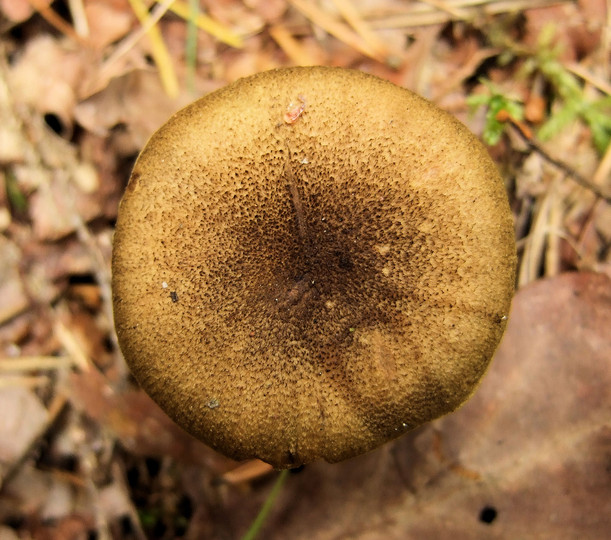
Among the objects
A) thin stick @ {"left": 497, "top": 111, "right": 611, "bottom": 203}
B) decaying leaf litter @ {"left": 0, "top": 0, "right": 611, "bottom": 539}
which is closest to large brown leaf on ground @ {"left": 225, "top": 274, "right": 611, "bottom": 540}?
decaying leaf litter @ {"left": 0, "top": 0, "right": 611, "bottom": 539}

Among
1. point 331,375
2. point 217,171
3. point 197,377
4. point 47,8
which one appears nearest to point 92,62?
point 47,8

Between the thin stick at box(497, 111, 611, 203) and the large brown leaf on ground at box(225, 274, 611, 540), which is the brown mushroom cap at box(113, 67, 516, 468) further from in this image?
the thin stick at box(497, 111, 611, 203)

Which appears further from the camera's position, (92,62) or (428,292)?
(92,62)

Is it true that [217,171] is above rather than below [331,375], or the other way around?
above

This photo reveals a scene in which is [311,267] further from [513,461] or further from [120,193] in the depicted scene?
[120,193]

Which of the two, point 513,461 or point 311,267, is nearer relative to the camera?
point 311,267

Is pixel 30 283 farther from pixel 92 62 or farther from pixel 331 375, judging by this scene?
pixel 331 375

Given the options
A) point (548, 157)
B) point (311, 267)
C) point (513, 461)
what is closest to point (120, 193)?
point (311, 267)
